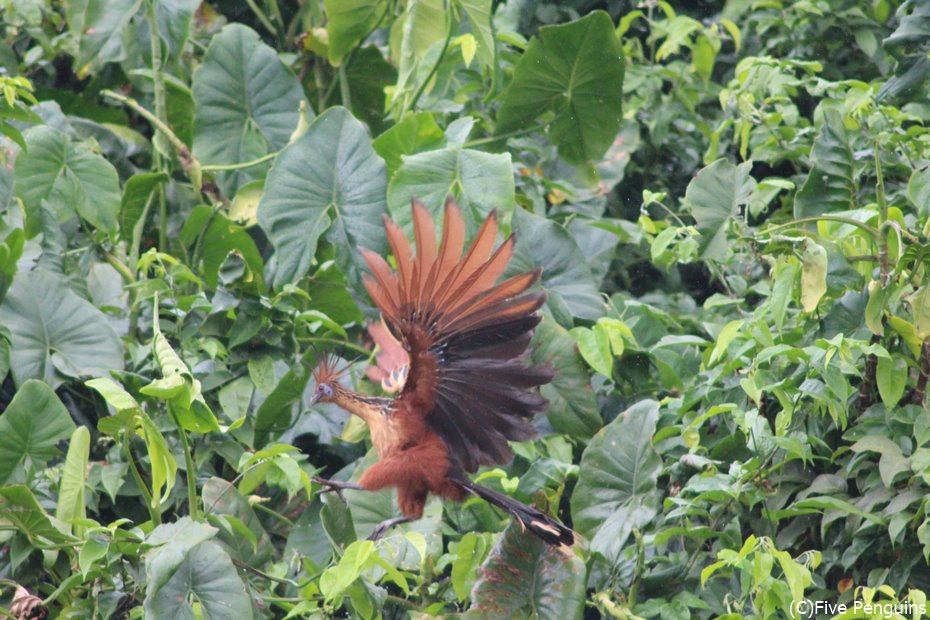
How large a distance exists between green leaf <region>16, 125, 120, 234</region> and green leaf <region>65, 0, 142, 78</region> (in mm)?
562

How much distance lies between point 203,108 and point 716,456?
2.10 metres

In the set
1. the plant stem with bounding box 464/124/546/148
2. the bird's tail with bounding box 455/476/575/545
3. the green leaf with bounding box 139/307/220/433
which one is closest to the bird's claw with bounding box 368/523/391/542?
the bird's tail with bounding box 455/476/575/545

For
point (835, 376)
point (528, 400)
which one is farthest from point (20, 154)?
point (835, 376)

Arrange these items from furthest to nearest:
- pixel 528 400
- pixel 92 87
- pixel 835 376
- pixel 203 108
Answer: pixel 92 87 → pixel 203 108 → pixel 528 400 → pixel 835 376

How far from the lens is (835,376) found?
248 centimetres

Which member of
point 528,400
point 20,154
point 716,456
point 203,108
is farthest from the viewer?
→ point 203,108

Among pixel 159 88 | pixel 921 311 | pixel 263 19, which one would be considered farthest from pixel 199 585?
pixel 263 19

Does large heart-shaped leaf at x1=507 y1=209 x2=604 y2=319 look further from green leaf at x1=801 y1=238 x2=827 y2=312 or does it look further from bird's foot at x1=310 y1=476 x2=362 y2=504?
green leaf at x1=801 y1=238 x2=827 y2=312

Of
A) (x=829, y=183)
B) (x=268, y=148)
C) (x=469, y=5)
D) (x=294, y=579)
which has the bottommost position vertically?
(x=294, y=579)

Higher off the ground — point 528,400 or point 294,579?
point 528,400

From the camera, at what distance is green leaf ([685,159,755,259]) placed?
2.77 m

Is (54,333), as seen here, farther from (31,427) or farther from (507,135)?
(507,135)

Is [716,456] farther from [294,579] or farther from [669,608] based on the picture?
[294,579]

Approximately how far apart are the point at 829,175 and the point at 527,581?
4.23ft
